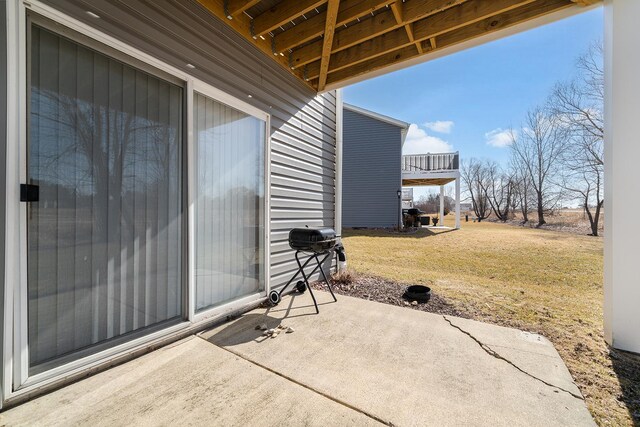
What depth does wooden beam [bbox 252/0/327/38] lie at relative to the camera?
8.08 ft

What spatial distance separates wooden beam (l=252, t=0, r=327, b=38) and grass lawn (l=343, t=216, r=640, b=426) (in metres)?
3.69

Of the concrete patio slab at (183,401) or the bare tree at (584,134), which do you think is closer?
the concrete patio slab at (183,401)

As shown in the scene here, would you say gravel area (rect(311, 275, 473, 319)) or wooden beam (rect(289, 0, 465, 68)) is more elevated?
wooden beam (rect(289, 0, 465, 68))

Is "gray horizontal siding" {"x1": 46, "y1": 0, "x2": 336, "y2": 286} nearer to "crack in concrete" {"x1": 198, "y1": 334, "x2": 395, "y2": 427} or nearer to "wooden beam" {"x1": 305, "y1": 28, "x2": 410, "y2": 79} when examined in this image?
"wooden beam" {"x1": 305, "y1": 28, "x2": 410, "y2": 79}

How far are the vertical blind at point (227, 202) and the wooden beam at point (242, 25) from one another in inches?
31.8

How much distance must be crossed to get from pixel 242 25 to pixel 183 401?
3.31 metres

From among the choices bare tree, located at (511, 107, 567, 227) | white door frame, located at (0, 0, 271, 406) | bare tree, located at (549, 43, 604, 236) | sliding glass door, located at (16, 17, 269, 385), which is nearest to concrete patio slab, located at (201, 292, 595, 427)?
sliding glass door, located at (16, 17, 269, 385)

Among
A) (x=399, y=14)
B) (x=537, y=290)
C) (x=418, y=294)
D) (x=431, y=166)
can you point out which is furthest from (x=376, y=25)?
(x=431, y=166)

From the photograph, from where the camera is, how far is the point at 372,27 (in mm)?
2822

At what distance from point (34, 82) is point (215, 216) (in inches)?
56.6

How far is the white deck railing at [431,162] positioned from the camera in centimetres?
1266

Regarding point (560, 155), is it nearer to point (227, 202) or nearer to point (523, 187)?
point (523, 187)

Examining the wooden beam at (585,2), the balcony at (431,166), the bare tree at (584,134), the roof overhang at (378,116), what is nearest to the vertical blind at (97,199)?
the wooden beam at (585,2)

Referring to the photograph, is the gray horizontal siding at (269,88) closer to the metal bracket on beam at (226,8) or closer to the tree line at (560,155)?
the metal bracket on beam at (226,8)
